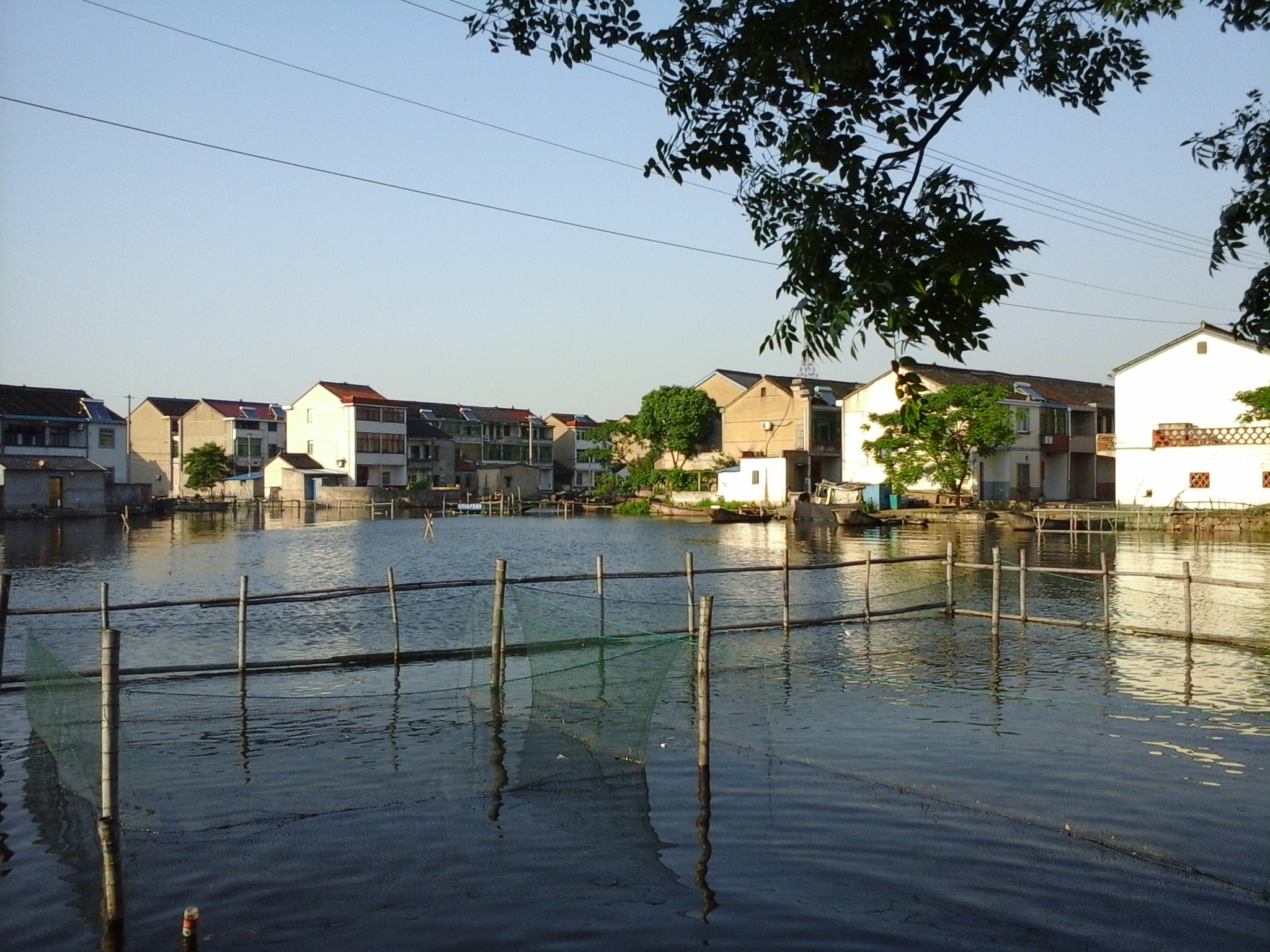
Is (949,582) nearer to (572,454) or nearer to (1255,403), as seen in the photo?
(1255,403)

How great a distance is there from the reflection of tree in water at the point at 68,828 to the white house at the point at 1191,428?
4800cm

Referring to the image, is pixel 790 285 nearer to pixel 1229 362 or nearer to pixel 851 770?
pixel 851 770

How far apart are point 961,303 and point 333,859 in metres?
5.82

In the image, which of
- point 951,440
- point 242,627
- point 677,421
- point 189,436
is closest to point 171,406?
point 189,436

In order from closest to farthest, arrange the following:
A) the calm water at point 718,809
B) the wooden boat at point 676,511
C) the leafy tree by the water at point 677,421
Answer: the calm water at point 718,809
the wooden boat at point 676,511
the leafy tree by the water at point 677,421

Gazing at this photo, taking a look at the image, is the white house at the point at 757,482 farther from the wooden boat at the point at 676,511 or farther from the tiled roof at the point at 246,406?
the tiled roof at the point at 246,406

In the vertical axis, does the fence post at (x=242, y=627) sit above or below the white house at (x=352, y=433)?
below

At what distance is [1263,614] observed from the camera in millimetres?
21797

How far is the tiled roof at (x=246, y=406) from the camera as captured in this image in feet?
289

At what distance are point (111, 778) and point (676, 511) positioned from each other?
64554 mm

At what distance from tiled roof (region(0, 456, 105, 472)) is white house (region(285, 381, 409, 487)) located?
745 inches

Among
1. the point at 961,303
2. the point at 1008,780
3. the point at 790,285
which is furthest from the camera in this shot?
the point at 1008,780

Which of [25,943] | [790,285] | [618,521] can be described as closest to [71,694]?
[25,943]

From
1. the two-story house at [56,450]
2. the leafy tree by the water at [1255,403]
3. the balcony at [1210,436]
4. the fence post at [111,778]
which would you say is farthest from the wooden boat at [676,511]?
the fence post at [111,778]
